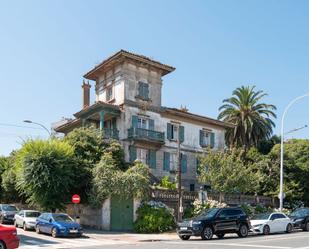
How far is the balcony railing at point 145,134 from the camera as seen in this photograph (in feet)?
134

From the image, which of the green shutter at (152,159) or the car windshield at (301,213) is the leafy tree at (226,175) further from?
the green shutter at (152,159)

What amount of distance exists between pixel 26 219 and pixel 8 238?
50.0 ft

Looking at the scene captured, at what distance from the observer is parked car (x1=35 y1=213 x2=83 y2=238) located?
84.6 ft

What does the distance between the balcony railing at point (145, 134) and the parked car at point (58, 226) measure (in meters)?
14.5

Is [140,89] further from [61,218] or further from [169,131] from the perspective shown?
[61,218]

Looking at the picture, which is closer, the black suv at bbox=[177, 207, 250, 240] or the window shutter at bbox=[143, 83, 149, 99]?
the black suv at bbox=[177, 207, 250, 240]

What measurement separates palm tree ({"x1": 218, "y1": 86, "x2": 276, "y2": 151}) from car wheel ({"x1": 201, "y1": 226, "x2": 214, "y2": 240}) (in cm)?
2915

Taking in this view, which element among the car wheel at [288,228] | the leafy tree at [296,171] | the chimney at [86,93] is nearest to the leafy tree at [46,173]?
the car wheel at [288,228]

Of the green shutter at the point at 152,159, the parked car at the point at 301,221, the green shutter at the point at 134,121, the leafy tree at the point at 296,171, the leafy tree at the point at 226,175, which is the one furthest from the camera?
the leafy tree at the point at 296,171

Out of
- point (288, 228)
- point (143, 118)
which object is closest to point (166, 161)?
point (143, 118)

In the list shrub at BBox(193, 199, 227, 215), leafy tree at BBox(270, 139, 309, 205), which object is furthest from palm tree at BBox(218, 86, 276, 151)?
shrub at BBox(193, 199, 227, 215)

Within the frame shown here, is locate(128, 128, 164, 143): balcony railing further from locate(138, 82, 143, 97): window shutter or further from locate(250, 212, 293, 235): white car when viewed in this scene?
locate(250, 212, 293, 235): white car

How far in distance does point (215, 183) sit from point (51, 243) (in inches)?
658

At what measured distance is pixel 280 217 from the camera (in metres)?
29.5
